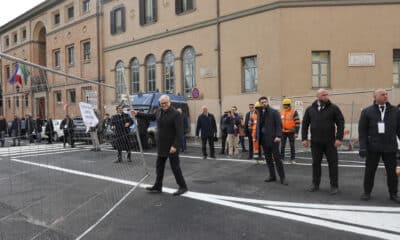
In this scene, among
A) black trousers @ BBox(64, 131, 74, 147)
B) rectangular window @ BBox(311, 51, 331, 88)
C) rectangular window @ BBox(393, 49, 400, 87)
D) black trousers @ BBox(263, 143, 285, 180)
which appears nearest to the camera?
black trousers @ BBox(64, 131, 74, 147)

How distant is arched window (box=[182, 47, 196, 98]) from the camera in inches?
929

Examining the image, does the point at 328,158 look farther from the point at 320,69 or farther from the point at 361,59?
the point at 361,59

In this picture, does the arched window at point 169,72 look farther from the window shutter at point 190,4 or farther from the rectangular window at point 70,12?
the rectangular window at point 70,12

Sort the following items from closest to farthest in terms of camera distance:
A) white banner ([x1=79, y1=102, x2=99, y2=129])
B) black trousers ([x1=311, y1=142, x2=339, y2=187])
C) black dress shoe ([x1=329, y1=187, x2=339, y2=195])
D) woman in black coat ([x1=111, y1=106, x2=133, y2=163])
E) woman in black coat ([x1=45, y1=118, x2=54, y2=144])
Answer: woman in black coat ([x1=45, y1=118, x2=54, y2=144]) → white banner ([x1=79, y1=102, x2=99, y2=129]) → black dress shoe ([x1=329, y1=187, x2=339, y2=195]) → black trousers ([x1=311, y1=142, x2=339, y2=187]) → woman in black coat ([x1=111, y1=106, x2=133, y2=163])

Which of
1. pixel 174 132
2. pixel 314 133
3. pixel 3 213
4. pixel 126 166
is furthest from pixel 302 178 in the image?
pixel 3 213

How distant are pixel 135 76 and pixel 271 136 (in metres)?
20.4

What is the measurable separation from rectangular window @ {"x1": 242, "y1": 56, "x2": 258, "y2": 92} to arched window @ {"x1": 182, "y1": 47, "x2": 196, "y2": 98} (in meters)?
3.60

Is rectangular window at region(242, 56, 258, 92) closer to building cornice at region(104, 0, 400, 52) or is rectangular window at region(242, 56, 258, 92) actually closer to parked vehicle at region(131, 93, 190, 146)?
building cornice at region(104, 0, 400, 52)

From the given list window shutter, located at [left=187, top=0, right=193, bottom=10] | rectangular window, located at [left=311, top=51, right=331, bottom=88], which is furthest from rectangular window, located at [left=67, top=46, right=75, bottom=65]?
rectangular window, located at [left=311, top=51, right=331, bottom=88]

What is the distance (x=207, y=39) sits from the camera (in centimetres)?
2252

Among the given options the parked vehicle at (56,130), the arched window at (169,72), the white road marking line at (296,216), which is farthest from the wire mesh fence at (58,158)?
the arched window at (169,72)

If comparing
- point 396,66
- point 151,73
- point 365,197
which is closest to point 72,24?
point 151,73

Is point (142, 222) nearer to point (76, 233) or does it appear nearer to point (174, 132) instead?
point (76, 233)

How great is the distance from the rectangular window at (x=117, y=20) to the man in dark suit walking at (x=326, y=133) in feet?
74.1
